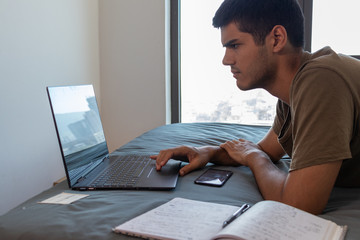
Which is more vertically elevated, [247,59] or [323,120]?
[247,59]

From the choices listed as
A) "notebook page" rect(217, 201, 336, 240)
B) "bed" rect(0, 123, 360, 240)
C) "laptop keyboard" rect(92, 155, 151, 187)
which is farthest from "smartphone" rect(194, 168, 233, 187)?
"notebook page" rect(217, 201, 336, 240)

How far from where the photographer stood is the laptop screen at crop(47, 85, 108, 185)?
0.94 meters

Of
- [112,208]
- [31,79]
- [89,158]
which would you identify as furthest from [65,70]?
[112,208]

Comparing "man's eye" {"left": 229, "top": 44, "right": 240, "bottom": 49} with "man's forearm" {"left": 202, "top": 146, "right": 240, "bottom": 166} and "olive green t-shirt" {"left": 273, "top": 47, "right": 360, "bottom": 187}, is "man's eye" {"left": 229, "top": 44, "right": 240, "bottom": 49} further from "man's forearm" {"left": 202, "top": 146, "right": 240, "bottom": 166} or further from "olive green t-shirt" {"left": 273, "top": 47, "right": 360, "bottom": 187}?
"man's forearm" {"left": 202, "top": 146, "right": 240, "bottom": 166}

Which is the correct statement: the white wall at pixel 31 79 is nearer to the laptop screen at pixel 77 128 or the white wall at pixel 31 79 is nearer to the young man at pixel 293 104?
the laptop screen at pixel 77 128

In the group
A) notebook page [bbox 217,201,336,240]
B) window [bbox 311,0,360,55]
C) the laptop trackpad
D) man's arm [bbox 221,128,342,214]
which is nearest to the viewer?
notebook page [bbox 217,201,336,240]

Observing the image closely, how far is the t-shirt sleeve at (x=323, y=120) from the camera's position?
30.8 inches

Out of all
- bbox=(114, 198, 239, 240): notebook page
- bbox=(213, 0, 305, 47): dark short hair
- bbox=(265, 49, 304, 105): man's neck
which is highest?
bbox=(213, 0, 305, 47): dark short hair

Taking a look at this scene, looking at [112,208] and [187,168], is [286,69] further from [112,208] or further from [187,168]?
[112,208]

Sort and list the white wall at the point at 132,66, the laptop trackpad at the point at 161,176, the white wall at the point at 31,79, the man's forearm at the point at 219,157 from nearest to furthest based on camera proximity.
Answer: the laptop trackpad at the point at 161,176
the man's forearm at the point at 219,157
the white wall at the point at 31,79
the white wall at the point at 132,66

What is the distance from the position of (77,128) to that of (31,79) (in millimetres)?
1128

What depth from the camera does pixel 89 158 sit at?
3.66 ft

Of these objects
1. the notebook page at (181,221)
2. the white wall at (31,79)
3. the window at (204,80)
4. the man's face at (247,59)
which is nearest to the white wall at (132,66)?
the window at (204,80)

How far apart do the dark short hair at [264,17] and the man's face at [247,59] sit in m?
0.02
